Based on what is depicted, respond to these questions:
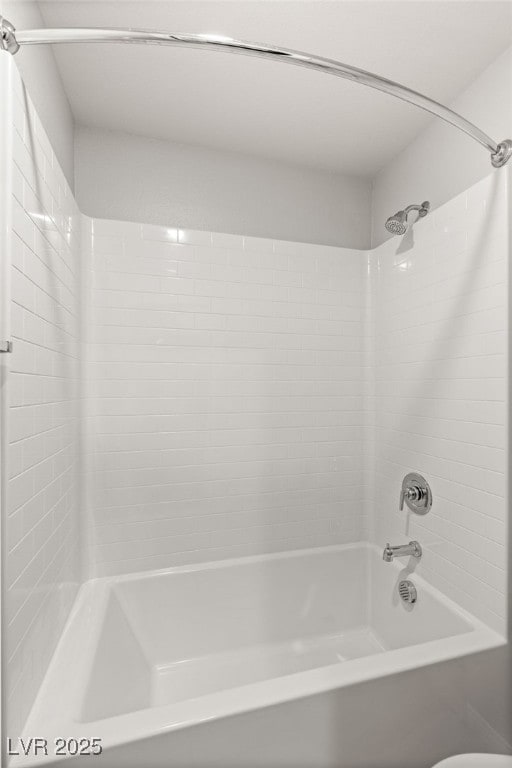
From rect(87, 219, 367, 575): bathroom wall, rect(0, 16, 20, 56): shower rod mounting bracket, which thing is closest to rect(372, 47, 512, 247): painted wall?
rect(87, 219, 367, 575): bathroom wall

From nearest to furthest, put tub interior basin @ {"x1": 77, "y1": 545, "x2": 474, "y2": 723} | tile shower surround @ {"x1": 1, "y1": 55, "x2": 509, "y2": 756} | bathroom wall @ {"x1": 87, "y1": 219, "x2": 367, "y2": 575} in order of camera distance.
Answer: tile shower surround @ {"x1": 1, "y1": 55, "x2": 509, "y2": 756} < tub interior basin @ {"x1": 77, "y1": 545, "x2": 474, "y2": 723} < bathroom wall @ {"x1": 87, "y1": 219, "x2": 367, "y2": 575}

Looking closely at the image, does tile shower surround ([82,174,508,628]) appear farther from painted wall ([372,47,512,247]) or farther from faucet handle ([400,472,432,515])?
painted wall ([372,47,512,247])

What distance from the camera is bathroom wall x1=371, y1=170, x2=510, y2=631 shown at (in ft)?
4.36

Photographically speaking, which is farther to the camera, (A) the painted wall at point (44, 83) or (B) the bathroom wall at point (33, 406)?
(A) the painted wall at point (44, 83)

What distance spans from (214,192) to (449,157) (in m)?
1.10

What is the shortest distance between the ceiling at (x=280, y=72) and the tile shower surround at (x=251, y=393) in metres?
0.49

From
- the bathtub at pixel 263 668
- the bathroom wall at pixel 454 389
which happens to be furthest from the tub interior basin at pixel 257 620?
the bathroom wall at pixel 454 389

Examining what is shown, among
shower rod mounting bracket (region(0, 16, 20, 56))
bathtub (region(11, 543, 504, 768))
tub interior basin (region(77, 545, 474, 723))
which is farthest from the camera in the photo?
tub interior basin (region(77, 545, 474, 723))

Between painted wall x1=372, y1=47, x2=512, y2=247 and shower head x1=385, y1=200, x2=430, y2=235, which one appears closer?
painted wall x1=372, y1=47, x2=512, y2=247

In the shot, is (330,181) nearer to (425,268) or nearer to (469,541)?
(425,268)

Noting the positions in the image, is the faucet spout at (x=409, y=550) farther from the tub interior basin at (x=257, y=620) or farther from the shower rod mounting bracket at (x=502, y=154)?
the shower rod mounting bracket at (x=502, y=154)

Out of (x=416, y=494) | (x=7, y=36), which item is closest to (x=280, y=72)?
(x=7, y=36)

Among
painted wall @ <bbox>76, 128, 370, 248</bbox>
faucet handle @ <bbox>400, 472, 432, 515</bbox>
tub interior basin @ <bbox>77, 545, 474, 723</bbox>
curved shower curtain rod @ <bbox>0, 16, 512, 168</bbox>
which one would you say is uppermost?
painted wall @ <bbox>76, 128, 370, 248</bbox>

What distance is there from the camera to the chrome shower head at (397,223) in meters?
1.65
